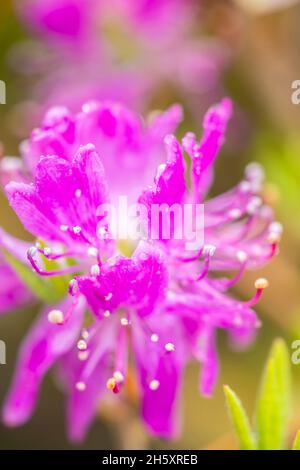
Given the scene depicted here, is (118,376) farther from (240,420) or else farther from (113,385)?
(240,420)

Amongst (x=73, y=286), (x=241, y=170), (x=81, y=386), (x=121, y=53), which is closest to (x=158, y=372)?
(x=81, y=386)

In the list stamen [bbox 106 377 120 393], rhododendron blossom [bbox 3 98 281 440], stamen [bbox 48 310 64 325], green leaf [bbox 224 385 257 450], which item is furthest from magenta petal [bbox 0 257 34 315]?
A: green leaf [bbox 224 385 257 450]

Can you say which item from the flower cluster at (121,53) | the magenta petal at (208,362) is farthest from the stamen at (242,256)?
the flower cluster at (121,53)

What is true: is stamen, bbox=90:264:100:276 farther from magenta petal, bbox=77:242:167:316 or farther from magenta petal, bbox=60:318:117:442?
magenta petal, bbox=60:318:117:442

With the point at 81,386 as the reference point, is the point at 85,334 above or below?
above

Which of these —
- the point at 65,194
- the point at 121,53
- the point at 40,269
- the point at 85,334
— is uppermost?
the point at 121,53
